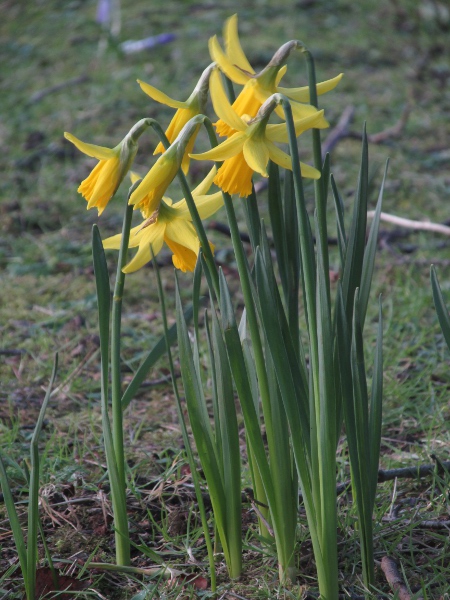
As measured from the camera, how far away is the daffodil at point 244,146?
992 mm

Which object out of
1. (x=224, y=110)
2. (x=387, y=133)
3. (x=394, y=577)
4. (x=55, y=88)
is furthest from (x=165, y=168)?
(x=55, y=88)

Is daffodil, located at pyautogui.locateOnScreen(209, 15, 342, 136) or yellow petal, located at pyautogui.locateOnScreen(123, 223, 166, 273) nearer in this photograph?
daffodil, located at pyautogui.locateOnScreen(209, 15, 342, 136)

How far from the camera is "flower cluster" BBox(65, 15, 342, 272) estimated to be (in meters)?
1.00

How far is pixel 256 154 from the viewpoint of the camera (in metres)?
1.00

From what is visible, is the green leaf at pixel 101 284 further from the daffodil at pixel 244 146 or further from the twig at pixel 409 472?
the twig at pixel 409 472

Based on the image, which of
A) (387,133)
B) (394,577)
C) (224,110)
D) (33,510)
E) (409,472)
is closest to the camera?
(224,110)

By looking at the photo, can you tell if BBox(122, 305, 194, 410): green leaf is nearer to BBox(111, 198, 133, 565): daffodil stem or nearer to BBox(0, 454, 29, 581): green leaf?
BBox(111, 198, 133, 565): daffodil stem

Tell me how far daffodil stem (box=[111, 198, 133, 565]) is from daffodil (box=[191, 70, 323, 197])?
183 mm

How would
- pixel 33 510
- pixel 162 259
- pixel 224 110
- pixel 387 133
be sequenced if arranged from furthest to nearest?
pixel 387 133 → pixel 162 259 → pixel 33 510 → pixel 224 110

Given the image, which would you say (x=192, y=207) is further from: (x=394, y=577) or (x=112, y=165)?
(x=394, y=577)

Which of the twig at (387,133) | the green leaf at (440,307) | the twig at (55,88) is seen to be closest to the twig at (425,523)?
the green leaf at (440,307)

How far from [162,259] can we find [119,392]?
2006mm

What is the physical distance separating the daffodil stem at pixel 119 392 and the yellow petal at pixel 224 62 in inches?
10.2

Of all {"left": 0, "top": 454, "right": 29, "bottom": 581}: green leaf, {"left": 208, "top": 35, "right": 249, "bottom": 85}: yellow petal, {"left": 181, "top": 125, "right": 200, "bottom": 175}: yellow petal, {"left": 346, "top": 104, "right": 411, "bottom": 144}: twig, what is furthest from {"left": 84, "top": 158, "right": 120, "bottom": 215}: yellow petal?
{"left": 346, "top": 104, "right": 411, "bottom": 144}: twig
